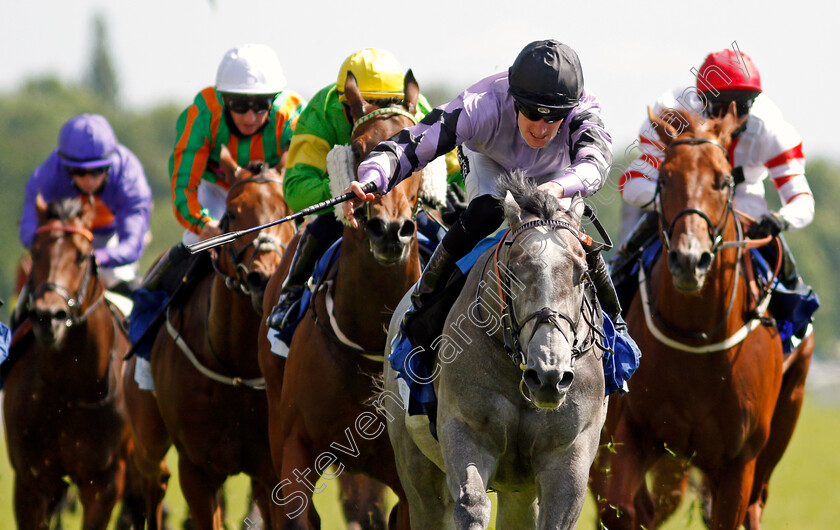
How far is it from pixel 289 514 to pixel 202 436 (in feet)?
4.62

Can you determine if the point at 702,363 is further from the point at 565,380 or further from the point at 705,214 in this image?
the point at 565,380

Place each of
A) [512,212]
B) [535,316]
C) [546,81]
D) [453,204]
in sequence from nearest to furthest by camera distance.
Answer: [535,316]
[512,212]
[546,81]
[453,204]

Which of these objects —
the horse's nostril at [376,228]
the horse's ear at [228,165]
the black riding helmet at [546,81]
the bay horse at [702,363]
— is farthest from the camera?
the horse's ear at [228,165]

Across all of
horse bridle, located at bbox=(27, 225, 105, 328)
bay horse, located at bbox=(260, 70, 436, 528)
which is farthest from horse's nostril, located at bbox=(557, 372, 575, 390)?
horse bridle, located at bbox=(27, 225, 105, 328)

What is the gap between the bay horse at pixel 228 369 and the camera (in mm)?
7199

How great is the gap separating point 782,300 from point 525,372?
3226 millimetres

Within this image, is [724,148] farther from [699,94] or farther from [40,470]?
[40,470]

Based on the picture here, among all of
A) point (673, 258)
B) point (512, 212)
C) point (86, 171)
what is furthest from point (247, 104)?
point (512, 212)

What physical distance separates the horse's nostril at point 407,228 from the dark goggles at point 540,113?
0.81 meters

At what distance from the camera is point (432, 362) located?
205 inches

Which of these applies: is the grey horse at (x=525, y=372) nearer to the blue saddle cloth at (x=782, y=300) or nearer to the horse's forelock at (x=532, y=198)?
the horse's forelock at (x=532, y=198)

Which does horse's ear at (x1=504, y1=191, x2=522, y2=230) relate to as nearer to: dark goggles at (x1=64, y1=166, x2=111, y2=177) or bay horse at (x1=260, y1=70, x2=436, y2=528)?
bay horse at (x1=260, y1=70, x2=436, y2=528)

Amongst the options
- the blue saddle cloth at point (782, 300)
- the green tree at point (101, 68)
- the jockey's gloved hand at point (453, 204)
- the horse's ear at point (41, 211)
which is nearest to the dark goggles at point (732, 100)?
the blue saddle cloth at point (782, 300)

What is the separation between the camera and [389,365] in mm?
5719
